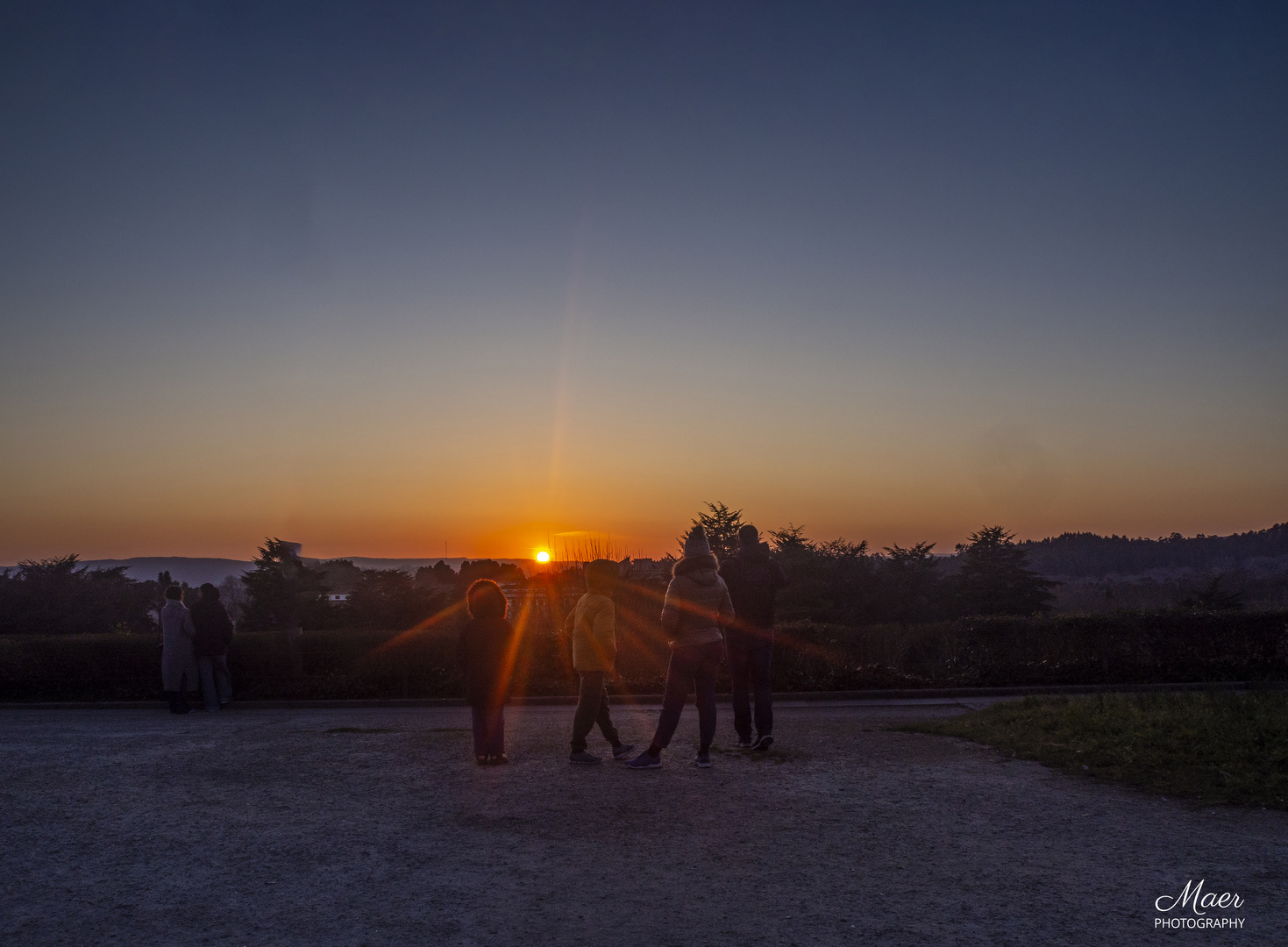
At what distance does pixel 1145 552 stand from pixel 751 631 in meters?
86.2

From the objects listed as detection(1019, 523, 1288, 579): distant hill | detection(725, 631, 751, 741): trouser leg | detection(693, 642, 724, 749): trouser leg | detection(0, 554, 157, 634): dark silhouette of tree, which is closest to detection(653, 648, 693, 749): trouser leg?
detection(693, 642, 724, 749): trouser leg

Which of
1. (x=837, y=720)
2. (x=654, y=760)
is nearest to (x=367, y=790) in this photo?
(x=654, y=760)

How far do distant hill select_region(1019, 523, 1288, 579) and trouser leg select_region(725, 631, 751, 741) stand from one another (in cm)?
7314

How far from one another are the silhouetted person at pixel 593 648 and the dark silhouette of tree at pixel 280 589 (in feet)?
60.5

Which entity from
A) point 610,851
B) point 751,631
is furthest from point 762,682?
point 610,851

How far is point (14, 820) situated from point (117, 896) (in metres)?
2.48

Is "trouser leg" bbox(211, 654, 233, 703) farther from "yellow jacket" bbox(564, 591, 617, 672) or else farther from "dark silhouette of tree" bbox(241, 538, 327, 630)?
"dark silhouette of tree" bbox(241, 538, 327, 630)

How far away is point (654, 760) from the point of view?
8.02 metres

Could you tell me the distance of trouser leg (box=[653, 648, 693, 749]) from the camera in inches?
316

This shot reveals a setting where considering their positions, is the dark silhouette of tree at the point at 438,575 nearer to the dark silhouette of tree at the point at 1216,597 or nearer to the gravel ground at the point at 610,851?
the dark silhouette of tree at the point at 1216,597

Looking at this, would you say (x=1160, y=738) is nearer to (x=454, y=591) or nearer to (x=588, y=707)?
(x=588, y=707)

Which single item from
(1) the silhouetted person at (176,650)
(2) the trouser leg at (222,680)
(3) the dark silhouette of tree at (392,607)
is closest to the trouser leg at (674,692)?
(1) the silhouetted person at (176,650)

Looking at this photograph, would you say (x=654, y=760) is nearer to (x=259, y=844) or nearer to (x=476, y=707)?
(x=476, y=707)

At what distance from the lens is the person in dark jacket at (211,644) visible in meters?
13.5
